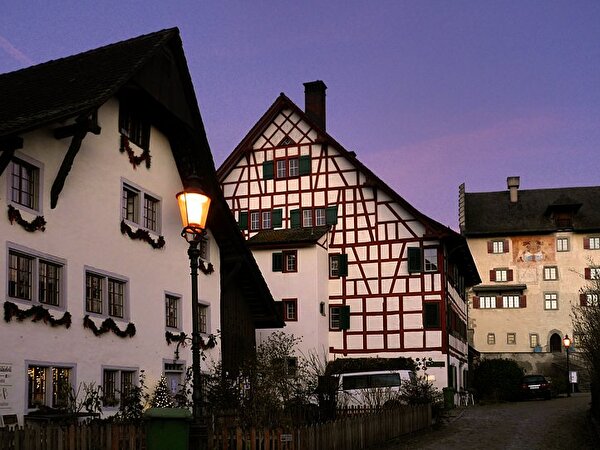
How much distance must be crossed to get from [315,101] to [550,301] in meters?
29.3

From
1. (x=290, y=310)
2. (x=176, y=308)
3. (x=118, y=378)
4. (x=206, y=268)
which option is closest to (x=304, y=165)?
(x=290, y=310)

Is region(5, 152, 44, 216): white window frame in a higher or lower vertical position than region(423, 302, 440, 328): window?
higher

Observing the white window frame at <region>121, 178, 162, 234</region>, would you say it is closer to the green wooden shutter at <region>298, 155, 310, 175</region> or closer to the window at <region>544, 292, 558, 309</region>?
the green wooden shutter at <region>298, 155, 310, 175</region>

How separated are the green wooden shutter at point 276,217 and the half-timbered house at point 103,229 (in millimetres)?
19874

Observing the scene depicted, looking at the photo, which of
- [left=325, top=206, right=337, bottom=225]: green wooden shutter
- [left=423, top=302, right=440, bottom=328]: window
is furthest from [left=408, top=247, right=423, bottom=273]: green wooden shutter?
[left=325, top=206, right=337, bottom=225]: green wooden shutter

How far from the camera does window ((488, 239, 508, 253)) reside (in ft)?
234

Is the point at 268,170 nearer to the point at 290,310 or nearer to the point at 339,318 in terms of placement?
the point at 290,310

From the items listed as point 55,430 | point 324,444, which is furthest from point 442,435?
point 55,430

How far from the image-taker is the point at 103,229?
2145 cm

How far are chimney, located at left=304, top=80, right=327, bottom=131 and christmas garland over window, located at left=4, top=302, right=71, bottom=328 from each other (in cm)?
3387

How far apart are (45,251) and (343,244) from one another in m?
29.3

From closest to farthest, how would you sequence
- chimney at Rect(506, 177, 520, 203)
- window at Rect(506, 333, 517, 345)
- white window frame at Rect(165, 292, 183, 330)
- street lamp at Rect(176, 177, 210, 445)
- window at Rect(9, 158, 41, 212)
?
street lamp at Rect(176, 177, 210, 445)
window at Rect(9, 158, 41, 212)
white window frame at Rect(165, 292, 183, 330)
window at Rect(506, 333, 517, 345)
chimney at Rect(506, 177, 520, 203)

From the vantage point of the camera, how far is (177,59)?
24.1 metres

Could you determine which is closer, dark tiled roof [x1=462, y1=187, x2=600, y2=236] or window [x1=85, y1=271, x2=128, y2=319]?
window [x1=85, y1=271, x2=128, y2=319]
